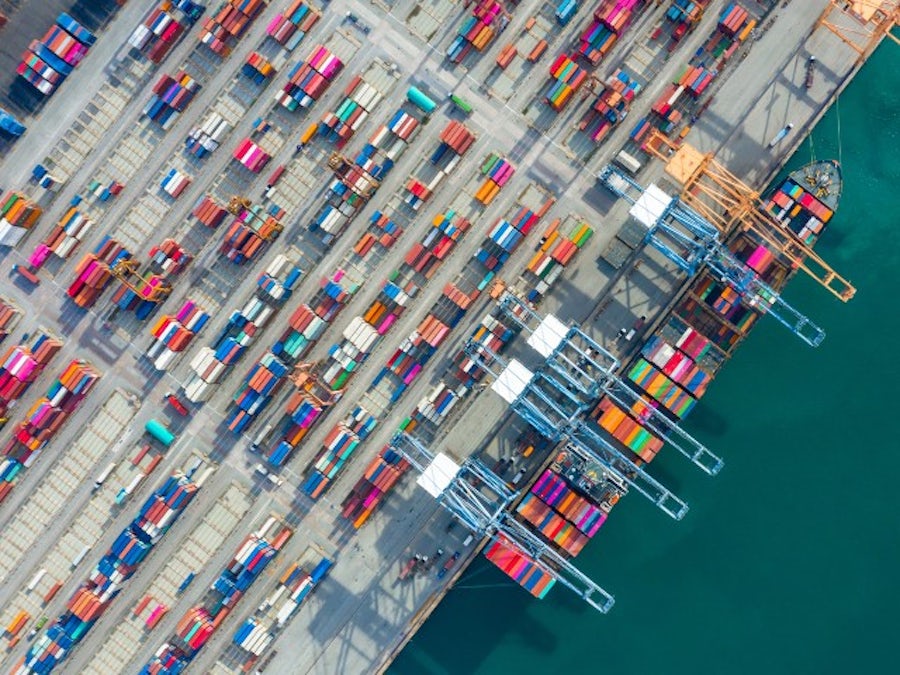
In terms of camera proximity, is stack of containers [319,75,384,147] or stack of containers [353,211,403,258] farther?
stack of containers [353,211,403,258]

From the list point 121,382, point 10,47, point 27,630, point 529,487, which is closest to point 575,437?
point 529,487

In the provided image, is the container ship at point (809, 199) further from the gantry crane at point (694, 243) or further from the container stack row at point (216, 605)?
the container stack row at point (216, 605)

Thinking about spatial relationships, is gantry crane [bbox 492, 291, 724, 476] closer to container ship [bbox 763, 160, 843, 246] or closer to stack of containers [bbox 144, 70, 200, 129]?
container ship [bbox 763, 160, 843, 246]

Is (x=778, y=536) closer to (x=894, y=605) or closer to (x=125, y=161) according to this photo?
(x=894, y=605)

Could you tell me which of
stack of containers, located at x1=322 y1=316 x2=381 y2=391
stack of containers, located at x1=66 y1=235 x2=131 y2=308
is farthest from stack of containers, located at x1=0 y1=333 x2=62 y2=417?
stack of containers, located at x1=322 y1=316 x2=381 y2=391

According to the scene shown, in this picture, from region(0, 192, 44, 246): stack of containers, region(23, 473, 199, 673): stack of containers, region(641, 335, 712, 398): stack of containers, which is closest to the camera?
region(641, 335, 712, 398): stack of containers

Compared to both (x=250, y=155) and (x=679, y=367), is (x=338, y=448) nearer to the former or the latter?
(x=250, y=155)
